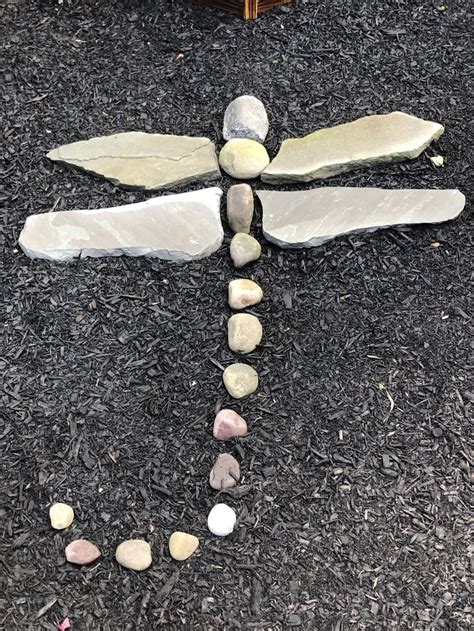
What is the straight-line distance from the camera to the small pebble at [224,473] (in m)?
1.83

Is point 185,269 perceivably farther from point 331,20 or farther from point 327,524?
point 331,20

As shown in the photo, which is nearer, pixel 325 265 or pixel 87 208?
pixel 325 265

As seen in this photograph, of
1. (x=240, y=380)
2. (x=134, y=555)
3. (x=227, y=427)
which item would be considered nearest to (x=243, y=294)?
(x=240, y=380)

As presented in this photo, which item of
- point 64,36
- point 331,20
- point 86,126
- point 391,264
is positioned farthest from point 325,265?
point 64,36

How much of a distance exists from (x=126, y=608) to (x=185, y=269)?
3.60ft

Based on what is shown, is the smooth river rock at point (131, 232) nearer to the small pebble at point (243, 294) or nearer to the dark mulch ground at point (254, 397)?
the dark mulch ground at point (254, 397)

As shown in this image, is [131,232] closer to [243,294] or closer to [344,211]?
[243,294]

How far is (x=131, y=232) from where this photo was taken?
88.8 inches

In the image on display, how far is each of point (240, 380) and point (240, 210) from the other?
66cm

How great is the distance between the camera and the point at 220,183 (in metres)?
2.49

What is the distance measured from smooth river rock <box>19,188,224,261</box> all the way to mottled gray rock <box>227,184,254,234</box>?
2.1 inches

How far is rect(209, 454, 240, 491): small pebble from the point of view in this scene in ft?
6.01

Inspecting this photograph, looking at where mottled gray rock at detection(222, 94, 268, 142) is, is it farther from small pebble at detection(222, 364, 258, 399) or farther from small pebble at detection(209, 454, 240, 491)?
small pebble at detection(209, 454, 240, 491)

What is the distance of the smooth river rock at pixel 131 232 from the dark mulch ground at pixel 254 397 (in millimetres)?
66
